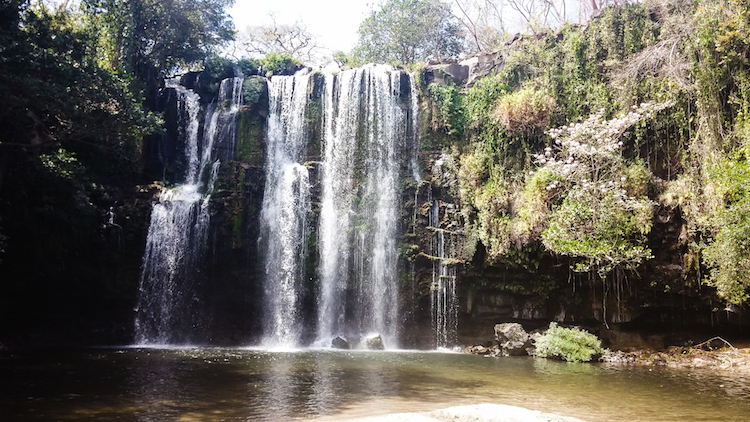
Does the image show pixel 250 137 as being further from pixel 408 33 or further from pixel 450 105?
pixel 408 33

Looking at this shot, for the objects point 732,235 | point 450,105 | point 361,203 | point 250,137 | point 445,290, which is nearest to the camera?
point 732,235

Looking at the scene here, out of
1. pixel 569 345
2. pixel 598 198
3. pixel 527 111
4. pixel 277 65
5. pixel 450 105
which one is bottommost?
pixel 569 345

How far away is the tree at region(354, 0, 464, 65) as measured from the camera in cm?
2900

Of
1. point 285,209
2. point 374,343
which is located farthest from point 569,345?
point 285,209

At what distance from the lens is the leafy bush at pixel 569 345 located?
1416cm

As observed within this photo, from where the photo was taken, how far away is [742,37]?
44.8ft

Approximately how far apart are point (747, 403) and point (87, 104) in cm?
1710

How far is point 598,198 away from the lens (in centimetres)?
1506

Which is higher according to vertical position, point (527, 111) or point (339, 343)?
point (527, 111)

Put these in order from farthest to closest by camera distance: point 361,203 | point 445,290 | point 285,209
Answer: point 361,203
point 285,209
point 445,290

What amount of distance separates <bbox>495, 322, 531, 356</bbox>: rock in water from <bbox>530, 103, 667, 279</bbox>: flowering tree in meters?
2.75

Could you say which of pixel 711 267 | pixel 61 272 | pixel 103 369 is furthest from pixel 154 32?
pixel 711 267

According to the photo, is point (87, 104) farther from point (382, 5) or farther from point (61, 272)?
point (382, 5)

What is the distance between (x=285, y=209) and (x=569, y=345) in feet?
36.9
